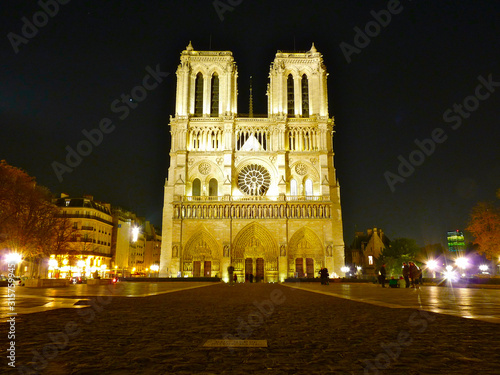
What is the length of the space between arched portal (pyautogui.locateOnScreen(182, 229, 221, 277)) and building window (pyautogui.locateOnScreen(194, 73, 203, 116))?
583 inches

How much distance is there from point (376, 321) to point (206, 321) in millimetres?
2345

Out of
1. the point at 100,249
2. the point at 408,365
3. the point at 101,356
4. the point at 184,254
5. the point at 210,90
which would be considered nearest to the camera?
the point at 408,365

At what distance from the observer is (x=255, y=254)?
44.5m

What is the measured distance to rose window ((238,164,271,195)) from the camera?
47031 millimetres

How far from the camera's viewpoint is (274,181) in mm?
46594

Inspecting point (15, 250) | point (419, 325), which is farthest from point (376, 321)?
point (15, 250)

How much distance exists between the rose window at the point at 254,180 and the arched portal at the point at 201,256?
709 cm

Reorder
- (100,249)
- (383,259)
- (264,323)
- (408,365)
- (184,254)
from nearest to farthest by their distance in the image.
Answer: (408,365), (264,323), (184,254), (100,249), (383,259)

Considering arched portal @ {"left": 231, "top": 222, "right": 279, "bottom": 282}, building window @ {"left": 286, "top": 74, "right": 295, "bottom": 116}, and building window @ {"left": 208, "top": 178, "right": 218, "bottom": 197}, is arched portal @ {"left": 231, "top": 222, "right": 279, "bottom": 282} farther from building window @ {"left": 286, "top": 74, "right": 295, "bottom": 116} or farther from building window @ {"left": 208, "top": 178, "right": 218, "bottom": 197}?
building window @ {"left": 286, "top": 74, "right": 295, "bottom": 116}

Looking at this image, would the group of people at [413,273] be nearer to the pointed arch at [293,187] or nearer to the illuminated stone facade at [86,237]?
the pointed arch at [293,187]

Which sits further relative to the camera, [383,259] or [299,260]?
[383,259]

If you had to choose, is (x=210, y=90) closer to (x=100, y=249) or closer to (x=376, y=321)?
(x=100, y=249)

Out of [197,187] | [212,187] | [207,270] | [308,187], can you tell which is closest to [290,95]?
[308,187]

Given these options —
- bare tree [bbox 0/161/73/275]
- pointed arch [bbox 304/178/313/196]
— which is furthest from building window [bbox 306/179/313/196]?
bare tree [bbox 0/161/73/275]
